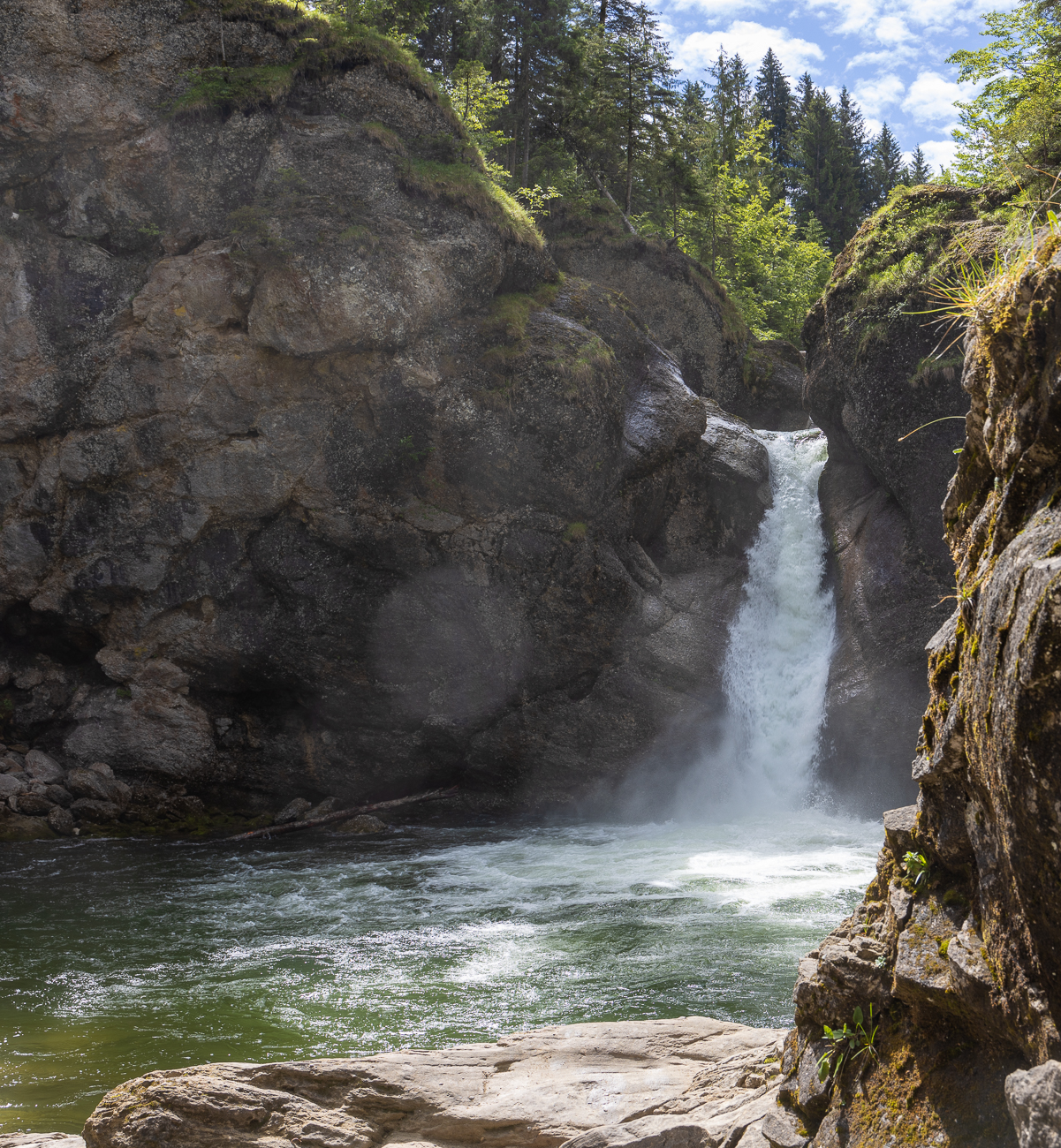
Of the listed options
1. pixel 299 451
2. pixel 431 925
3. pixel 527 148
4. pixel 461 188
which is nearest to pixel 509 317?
pixel 461 188

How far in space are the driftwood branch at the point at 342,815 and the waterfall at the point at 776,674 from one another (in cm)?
571

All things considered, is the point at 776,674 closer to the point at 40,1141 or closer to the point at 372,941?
the point at 372,941

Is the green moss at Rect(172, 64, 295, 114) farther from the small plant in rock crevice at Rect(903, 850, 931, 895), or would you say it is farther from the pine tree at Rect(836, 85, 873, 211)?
the pine tree at Rect(836, 85, 873, 211)

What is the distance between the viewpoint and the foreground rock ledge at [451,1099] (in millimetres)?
4926

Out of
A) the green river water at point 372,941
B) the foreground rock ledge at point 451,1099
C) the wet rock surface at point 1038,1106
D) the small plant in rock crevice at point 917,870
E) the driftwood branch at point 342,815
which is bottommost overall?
the driftwood branch at point 342,815

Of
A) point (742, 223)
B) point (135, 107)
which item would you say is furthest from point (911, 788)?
point (742, 223)

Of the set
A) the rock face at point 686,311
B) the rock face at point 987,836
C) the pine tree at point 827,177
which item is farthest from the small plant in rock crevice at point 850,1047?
the pine tree at point 827,177

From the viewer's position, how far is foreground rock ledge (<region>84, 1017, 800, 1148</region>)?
4926 millimetres

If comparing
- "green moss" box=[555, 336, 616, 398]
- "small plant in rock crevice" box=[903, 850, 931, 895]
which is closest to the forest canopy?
"green moss" box=[555, 336, 616, 398]

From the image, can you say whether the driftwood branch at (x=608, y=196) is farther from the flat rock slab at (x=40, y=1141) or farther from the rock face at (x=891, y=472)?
the flat rock slab at (x=40, y=1141)

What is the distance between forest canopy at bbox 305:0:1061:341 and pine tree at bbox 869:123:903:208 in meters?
1.29

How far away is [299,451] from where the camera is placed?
18.4 metres

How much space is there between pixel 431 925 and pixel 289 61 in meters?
17.9

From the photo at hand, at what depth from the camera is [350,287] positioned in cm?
1770
